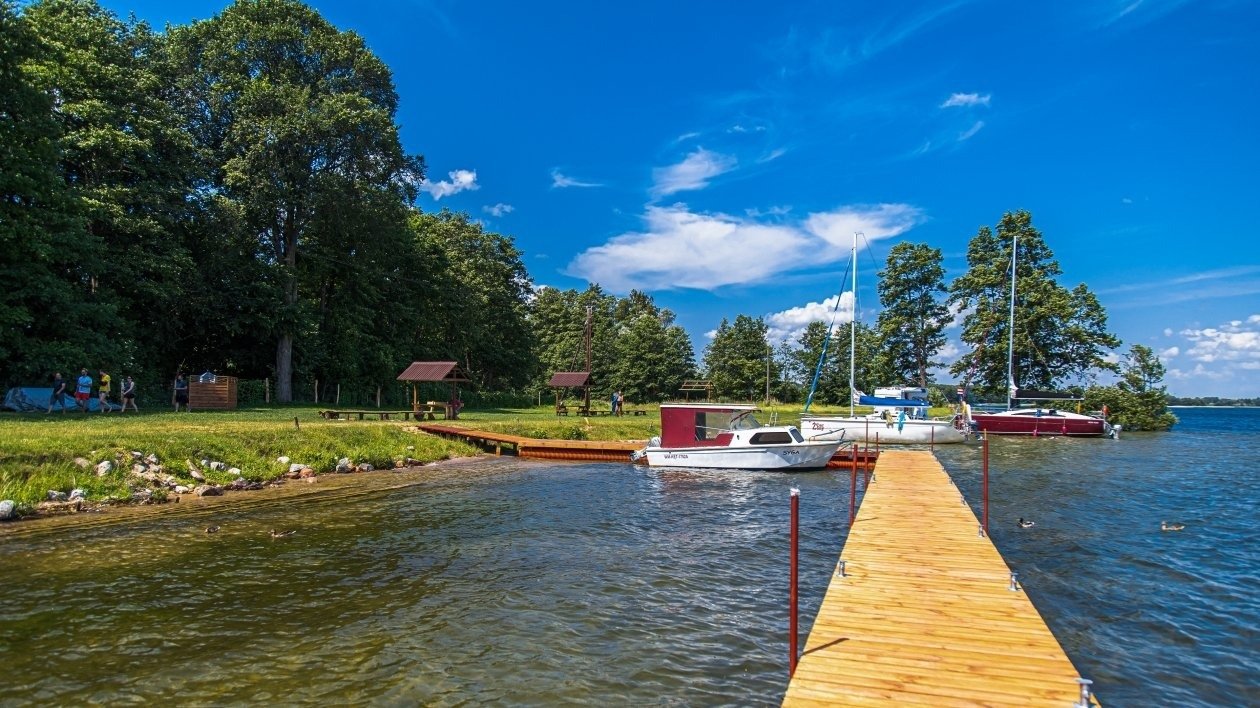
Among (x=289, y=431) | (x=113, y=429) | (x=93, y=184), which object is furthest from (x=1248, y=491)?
(x=93, y=184)

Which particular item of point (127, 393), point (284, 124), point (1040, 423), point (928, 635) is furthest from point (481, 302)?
point (928, 635)

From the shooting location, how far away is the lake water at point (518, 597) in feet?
25.5

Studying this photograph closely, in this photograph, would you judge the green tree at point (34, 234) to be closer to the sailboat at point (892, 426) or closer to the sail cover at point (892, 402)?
the sailboat at point (892, 426)

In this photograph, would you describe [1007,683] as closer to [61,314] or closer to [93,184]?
[61,314]

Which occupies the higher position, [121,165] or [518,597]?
[121,165]

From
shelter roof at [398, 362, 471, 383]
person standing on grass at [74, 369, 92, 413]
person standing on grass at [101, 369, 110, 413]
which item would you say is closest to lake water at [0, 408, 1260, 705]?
person standing on grass at [101, 369, 110, 413]

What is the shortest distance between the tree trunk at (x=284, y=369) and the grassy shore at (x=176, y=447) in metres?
11.2

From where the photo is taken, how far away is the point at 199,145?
4394 cm

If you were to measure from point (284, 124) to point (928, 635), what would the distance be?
44.7 metres

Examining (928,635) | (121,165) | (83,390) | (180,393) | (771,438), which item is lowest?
(928,635)

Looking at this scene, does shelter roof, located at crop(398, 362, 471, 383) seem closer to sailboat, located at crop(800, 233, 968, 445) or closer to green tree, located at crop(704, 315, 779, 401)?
sailboat, located at crop(800, 233, 968, 445)

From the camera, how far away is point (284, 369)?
44.5 m

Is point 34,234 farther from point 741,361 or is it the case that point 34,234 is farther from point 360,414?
point 741,361

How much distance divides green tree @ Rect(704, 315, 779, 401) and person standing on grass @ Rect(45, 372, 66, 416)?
224 ft
